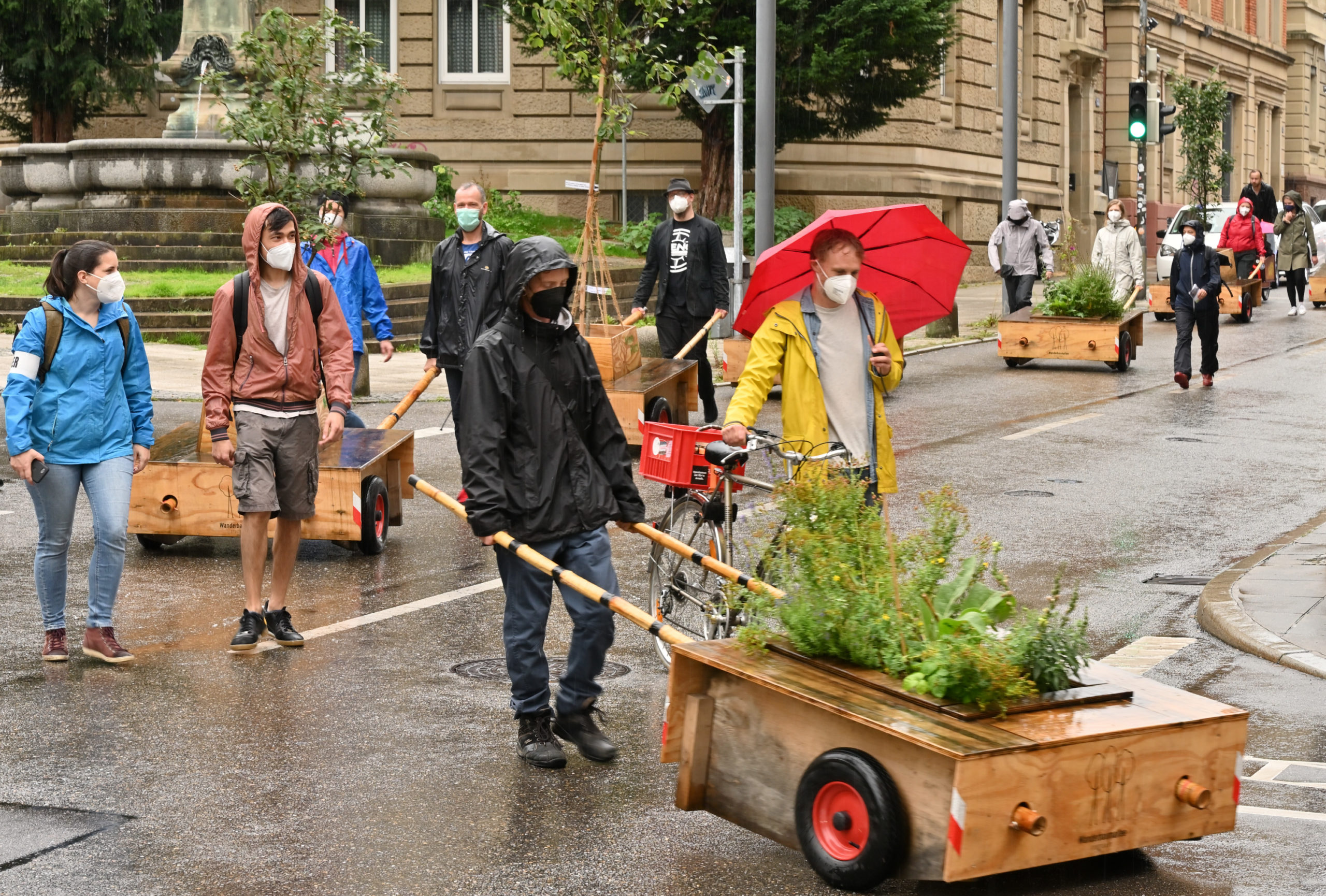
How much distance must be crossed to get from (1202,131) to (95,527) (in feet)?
136

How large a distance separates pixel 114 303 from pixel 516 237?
2354cm

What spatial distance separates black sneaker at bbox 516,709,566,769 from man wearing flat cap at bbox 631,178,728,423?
8.05 m

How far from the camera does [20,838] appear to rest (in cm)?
564

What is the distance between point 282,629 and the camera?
824 cm

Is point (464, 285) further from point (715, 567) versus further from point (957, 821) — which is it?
point (957, 821)

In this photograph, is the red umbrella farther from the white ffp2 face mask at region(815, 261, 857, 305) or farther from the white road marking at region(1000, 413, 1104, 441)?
the white road marking at region(1000, 413, 1104, 441)

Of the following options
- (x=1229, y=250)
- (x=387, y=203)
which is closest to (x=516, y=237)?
(x=387, y=203)

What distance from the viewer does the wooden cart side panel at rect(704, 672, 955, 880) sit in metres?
4.84

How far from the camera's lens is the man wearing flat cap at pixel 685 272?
47.5 feet

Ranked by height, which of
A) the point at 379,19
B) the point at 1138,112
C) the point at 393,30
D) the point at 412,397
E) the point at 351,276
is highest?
the point at 379,19

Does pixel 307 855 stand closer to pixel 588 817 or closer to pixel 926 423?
pixel 588 817

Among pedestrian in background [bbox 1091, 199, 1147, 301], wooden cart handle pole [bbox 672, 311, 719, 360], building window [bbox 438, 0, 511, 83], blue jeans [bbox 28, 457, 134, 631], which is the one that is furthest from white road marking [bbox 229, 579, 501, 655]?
building window [bbox 438, 0, 511, 83]

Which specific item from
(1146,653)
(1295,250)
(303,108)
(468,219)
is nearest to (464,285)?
(468,219)

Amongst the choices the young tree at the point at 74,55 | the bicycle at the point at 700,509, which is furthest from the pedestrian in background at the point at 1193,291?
the young tree at the point at 74,55
